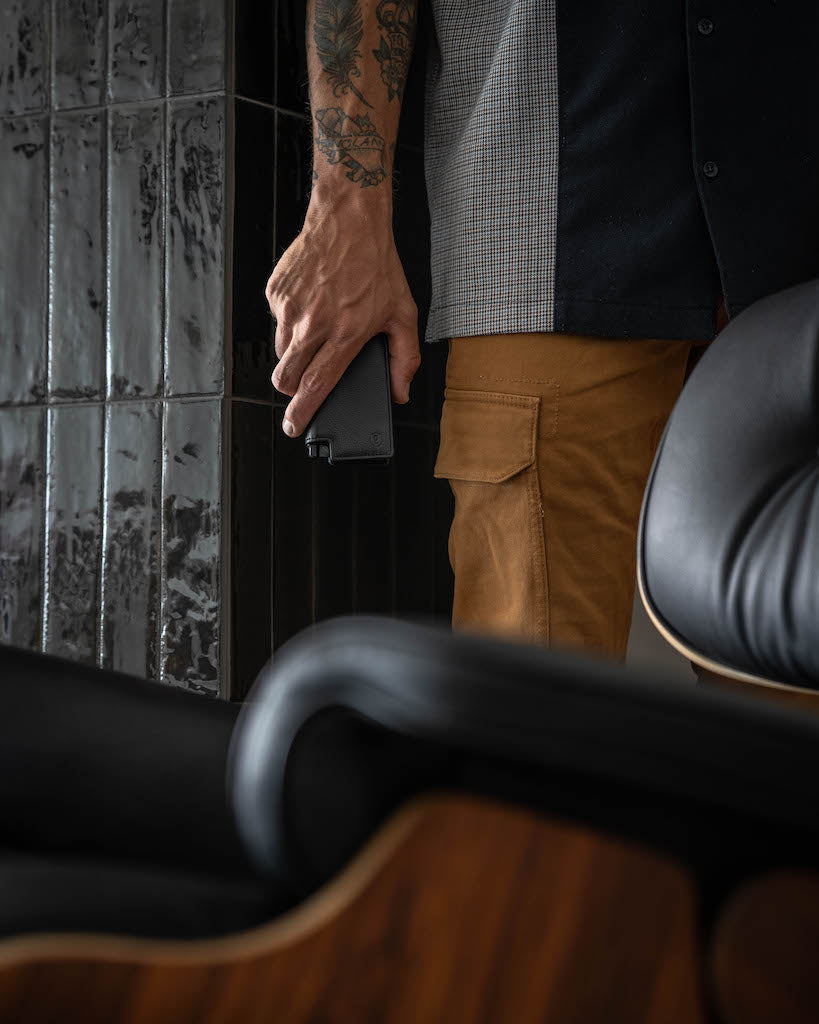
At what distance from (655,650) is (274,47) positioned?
3.69 ft

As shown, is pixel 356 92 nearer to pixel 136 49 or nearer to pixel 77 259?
pixel 136 49

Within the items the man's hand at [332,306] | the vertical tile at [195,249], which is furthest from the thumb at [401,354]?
the vertical tile at [195,249]

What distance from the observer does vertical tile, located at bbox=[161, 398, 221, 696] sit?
1.31 metres

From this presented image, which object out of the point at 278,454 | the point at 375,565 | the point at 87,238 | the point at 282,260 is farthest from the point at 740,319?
the point at 87,238

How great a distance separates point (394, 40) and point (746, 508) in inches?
33.3

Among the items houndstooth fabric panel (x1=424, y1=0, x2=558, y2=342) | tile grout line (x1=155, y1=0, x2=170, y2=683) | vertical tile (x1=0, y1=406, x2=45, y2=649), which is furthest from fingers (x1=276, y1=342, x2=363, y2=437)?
vertical tile (x1=0, y1=406, x2=45, y2=649)

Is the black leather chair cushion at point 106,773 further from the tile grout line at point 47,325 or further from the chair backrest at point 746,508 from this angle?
the tile grout line at point 47,325

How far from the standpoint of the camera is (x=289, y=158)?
1381mm

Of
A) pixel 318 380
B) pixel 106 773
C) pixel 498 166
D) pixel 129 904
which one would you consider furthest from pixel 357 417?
pixel 129 904

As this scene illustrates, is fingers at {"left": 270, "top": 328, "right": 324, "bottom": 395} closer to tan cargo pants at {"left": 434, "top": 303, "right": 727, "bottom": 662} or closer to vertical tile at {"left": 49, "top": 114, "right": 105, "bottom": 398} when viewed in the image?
tan cargo pants at {"left": 434, "top": 303, "right": 727, "bottom": 662}

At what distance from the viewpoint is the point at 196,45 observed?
1.33 meters

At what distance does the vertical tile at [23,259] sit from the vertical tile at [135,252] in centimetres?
13

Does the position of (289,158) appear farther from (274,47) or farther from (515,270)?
(515,270)

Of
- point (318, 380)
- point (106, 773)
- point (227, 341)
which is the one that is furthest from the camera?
point (227, 341)
